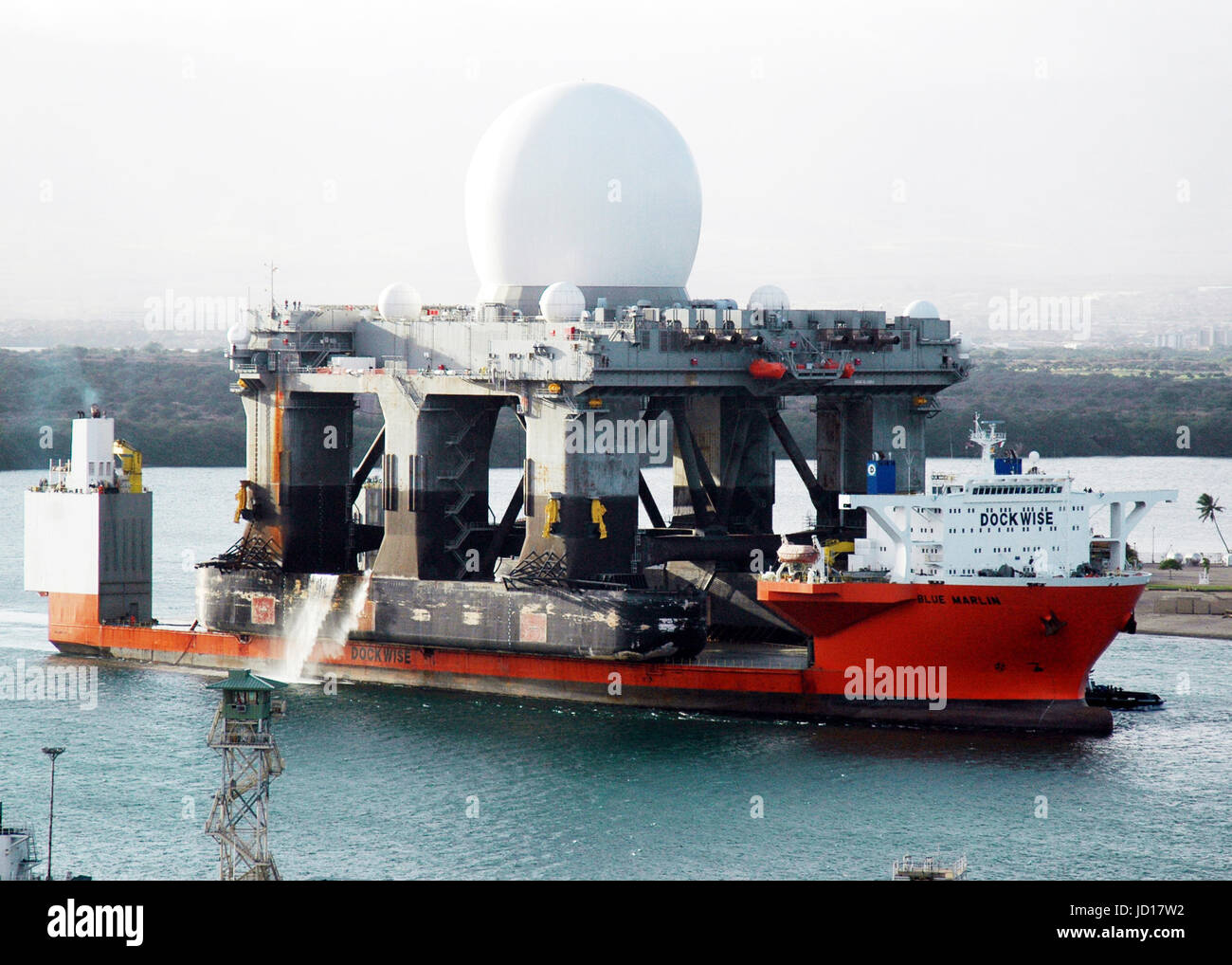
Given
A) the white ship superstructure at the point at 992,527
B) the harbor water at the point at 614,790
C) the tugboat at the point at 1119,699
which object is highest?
the white ship superstructure at the point at 992,527

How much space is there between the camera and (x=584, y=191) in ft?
185

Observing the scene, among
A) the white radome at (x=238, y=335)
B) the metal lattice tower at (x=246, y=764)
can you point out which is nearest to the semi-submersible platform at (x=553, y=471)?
the white radome at (x=238, y=335)

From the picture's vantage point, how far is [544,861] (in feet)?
120

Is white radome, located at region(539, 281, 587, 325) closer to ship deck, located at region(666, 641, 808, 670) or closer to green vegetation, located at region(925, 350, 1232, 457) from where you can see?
ship deck, located at region(666, 641, 808, 670)

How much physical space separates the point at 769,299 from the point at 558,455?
30.7 feet

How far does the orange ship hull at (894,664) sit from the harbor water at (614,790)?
2.28 feet

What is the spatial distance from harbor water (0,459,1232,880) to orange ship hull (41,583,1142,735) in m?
0.69

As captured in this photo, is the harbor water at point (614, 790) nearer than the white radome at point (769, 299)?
Yes

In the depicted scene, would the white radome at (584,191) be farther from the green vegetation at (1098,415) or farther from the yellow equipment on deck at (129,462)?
the green vegetation at (1098,415)

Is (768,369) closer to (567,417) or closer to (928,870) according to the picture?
(567,417)

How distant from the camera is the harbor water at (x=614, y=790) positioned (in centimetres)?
3659

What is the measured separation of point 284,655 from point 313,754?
12498 millimetres

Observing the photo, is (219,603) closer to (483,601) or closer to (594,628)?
(483,601)
